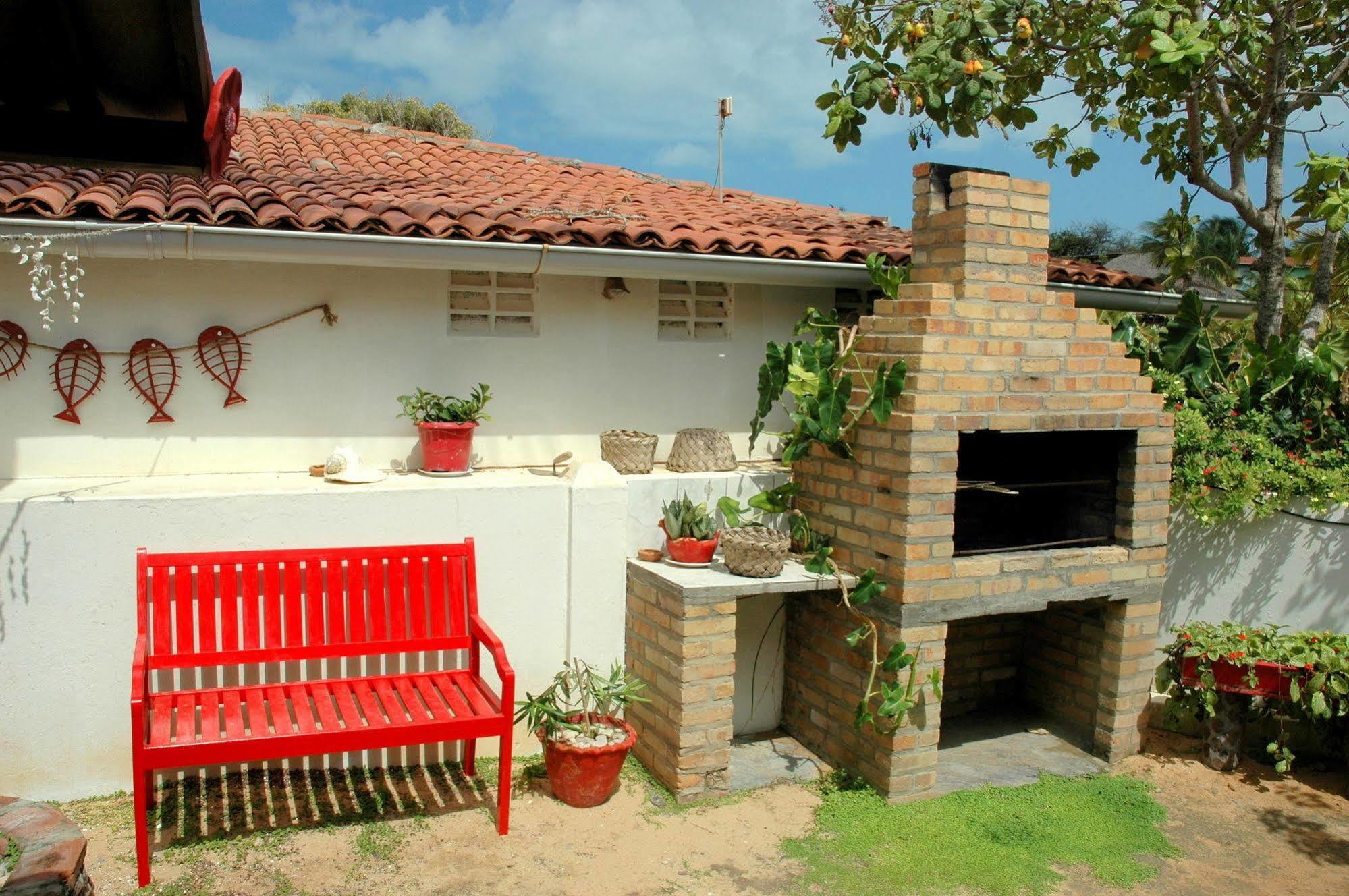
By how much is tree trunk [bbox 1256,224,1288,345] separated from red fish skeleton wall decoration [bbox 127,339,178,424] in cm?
740

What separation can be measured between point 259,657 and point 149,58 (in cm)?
317

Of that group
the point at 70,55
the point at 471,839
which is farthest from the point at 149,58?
the point at 471,839

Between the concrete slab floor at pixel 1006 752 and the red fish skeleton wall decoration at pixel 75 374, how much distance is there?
4.95m

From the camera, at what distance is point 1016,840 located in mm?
5211

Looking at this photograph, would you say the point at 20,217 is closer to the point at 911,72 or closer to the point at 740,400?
the point at 740,400

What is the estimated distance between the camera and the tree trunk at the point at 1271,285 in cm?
786

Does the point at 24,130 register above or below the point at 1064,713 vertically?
above

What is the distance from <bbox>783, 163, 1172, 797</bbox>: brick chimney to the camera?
17.6 feet

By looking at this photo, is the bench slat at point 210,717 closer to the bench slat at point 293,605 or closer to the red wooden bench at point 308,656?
the red wooden bench at point 308,656

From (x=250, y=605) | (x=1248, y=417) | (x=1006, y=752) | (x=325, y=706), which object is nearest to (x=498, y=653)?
(x=325, y=706)

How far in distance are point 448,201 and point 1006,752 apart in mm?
4642

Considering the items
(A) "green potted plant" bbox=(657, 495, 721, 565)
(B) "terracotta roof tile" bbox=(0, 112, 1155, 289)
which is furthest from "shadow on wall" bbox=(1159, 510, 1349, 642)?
(A) "green potted plant" bbox=(657, 495, 721, 565)

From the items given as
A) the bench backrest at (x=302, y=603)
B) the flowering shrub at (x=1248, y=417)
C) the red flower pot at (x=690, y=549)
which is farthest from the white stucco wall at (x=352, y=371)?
the flowering shrub at (x=1248, y=417)

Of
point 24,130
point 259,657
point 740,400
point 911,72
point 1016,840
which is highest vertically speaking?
point 911,72
